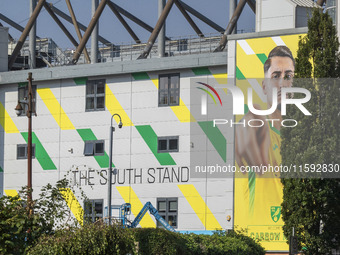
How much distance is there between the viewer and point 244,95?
45.8 m

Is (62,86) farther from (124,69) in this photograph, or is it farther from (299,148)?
(299,148)

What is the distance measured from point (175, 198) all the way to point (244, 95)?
7.32 meters

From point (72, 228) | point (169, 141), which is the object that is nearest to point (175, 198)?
point (169, 141)

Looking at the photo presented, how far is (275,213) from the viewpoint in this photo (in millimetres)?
44344

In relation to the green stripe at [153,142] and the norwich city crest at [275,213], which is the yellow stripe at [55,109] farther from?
the norwich city crest at [275,213]

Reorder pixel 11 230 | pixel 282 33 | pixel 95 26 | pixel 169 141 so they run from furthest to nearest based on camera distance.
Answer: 1. pixel 95 26
2. pixel 169 141
3. pixel 282 33
4. pixel 11 230

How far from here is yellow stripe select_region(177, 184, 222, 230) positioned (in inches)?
1839

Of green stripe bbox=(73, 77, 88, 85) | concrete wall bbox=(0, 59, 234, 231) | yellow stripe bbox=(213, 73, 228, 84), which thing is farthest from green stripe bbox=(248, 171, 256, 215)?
green stripe bbox=(73, 77, 88, 85)

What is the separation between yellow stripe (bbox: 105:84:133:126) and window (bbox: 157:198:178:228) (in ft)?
16.8

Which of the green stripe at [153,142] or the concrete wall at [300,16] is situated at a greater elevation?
the concrete wall at [300,16]

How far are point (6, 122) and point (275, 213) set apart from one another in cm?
1942

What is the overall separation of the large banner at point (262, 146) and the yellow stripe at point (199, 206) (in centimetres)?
183

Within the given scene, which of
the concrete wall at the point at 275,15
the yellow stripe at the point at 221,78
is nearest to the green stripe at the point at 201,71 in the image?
the yellow stripe at the point at 221,78

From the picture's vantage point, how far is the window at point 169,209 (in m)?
47.8
